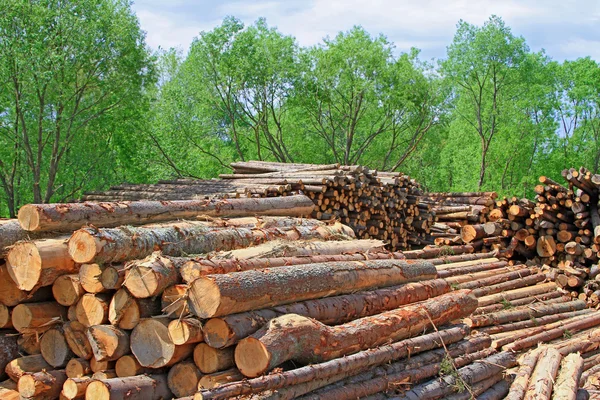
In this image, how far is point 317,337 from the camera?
538 centimetres

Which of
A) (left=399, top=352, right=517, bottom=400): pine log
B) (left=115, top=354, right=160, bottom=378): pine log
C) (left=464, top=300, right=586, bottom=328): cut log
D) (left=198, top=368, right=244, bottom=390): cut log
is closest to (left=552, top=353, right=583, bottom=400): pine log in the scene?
(left=399, top=352, right=517, bottom=400): pine log

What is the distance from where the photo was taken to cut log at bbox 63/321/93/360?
548 cm

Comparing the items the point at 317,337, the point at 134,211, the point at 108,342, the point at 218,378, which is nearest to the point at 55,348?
the point at 108,342

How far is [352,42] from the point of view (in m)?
26.2

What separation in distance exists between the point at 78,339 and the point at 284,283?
199cm

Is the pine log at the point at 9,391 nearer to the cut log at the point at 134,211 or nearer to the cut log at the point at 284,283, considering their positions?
the cut log at the point at 134,211

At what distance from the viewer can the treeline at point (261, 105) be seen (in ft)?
58.3

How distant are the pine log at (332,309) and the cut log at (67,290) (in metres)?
1.39

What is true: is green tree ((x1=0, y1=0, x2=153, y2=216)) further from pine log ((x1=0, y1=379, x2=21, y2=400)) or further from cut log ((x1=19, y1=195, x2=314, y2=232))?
pine log ((x1=0, y1=379, x2=21, y2=400))

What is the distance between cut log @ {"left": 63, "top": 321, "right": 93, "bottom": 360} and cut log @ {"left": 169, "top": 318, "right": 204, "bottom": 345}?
1.02 meters

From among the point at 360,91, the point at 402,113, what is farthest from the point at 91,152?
the point at 402,113

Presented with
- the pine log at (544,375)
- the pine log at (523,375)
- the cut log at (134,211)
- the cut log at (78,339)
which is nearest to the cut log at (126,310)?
the cut log at (78,339)

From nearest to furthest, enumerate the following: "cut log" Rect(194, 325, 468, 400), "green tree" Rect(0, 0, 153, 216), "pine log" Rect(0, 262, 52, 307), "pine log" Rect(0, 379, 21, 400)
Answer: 1. "cut log" Rect(194, 325, 468, 400)
2. "pine log" Rect(0, 379, 21, 400)
3. "pine log" Rect(0, 262, 52, 307)
4. "green tree" Rect(0, 0, 153, 216)

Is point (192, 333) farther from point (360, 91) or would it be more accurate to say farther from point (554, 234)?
point (360, 91)
